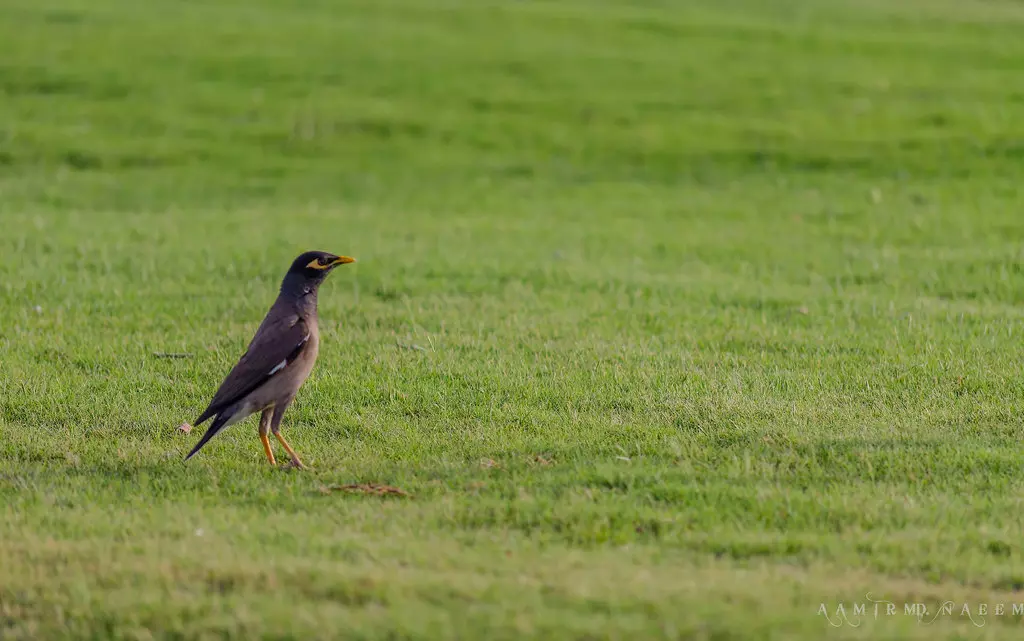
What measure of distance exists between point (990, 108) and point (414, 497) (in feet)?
66.8

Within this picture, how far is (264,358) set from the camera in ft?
24.5

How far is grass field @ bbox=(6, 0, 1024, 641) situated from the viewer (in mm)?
5473

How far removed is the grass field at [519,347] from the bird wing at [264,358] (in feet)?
1.41

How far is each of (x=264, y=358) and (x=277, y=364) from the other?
0.27 feet

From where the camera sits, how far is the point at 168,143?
22203 mm

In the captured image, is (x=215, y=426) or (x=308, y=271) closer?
(x=215, y=426)

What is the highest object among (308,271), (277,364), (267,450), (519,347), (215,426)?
(308,271)

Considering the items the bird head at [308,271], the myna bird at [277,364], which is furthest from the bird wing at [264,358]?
the bird head at [308,271]

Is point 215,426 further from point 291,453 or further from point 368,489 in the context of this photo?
point 368,489

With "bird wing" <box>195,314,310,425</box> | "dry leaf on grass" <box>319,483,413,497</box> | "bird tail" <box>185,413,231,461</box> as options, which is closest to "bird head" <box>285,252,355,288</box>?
"bird wing" <box>195,314,310,425</box>

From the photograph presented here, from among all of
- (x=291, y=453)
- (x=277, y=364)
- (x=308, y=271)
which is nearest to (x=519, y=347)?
(x=308, y=271)

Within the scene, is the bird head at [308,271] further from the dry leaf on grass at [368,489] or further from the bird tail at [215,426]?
the dry leaf on grass at [368,489]

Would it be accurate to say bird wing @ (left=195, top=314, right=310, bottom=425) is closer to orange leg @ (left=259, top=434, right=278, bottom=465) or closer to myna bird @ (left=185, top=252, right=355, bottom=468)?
myna bird @ (left=185, top=252, right=355, bottom=468)

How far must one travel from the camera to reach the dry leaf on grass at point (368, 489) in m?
6.84
